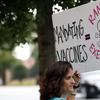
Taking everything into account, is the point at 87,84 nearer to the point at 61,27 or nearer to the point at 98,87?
the point at 98,87

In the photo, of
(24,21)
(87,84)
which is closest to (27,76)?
(87,84)

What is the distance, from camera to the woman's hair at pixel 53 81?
15.0ft

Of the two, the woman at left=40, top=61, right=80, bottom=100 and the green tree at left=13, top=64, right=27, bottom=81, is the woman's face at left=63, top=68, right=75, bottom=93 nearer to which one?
the woman at left=40, top=61, right=80, bottom=100

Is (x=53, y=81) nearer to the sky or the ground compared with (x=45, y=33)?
nearer to the ground

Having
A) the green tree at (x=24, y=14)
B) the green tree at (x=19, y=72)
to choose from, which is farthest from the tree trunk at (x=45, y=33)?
the green tree at (x=19, y=72)

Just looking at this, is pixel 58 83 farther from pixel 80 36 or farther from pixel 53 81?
pixel 80 36

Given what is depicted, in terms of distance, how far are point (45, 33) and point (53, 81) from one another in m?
3.39

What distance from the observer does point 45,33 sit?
7.95 metres

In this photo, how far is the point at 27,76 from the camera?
70.5 m

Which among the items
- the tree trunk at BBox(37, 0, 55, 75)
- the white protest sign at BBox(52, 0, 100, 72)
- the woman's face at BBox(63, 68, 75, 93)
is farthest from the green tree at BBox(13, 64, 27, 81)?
the woman's face at BBox(63, 68, 75, 93)

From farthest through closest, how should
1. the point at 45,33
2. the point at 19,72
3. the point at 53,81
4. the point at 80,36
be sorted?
the point at 19,72 < the point at 45,33 < the point at 80,36 < the point at 53,81

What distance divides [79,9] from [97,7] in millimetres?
283

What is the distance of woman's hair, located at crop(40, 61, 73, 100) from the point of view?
4578 mm

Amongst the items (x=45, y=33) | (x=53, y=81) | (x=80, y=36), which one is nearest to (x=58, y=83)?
(x=53, y=81)
